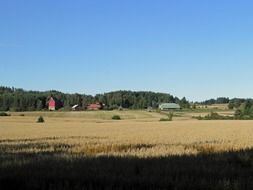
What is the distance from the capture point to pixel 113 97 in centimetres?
19038

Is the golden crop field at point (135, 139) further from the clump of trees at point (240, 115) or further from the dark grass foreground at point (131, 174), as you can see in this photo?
the clump of trees at point (240, 115)

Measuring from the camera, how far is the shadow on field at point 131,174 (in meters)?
9.33

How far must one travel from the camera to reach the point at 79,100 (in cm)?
18450

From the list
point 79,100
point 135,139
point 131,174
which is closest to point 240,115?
point 135,139

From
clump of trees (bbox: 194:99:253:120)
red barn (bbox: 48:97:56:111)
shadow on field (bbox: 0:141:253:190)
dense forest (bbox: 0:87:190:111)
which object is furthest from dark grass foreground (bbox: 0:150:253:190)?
red barn (bbox: 48:97:56:111)

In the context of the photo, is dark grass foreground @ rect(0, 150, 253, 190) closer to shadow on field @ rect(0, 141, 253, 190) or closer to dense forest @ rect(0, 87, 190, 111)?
shadow on field @ rect(0, 141, 253, 190)

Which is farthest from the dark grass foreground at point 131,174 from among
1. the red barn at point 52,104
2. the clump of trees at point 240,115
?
the red barn at point 52,104

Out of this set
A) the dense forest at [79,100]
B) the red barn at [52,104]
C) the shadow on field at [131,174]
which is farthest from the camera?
the red barn at [52,104]

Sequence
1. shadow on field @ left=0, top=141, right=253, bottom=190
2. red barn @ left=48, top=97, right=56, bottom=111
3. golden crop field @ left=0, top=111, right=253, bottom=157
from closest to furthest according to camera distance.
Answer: shadow on field @ left=0, top=141, right=253, bottom=190, golden crop field @ left=0, top=111, right=253, bottom=157, red barn @ left=48, top=97, right=56, bottom=111

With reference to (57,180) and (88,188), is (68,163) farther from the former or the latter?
(88,188)

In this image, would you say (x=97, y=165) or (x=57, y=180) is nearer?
(x=57, y=180)

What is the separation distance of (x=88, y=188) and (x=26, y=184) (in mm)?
1220

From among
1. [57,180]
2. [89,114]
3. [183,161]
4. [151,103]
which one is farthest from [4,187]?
[151,103]

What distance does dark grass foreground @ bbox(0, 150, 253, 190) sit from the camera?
9328 mm
